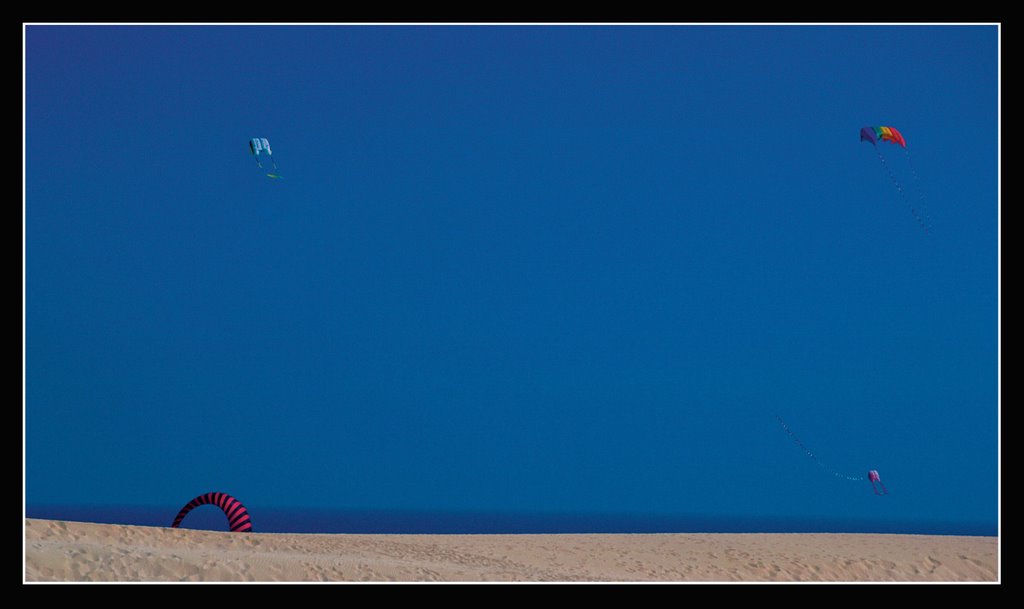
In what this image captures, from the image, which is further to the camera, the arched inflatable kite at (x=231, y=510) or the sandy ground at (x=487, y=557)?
the arched inflatable kite at (x=231, y=510)

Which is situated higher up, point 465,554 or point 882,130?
point 882,130

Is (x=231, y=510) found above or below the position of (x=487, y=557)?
above

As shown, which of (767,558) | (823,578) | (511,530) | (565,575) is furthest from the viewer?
(511,530)

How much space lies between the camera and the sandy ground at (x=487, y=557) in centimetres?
1010

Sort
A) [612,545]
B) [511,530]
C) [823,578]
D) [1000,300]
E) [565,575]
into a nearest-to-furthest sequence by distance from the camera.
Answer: [1000,300], [565,575], [823,578], [612,545], [511,530]

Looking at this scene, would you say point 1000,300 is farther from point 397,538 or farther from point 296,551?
point 397,538

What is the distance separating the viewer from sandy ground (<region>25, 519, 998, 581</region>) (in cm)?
1010

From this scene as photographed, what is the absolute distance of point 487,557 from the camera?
13.6 meters

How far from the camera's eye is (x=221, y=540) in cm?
1244

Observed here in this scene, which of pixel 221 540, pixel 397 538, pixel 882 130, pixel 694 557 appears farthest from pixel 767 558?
pixel 221 540

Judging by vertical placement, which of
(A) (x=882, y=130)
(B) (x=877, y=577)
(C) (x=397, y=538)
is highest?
(A) (x=882, y=130)

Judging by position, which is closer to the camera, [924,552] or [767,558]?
[767,558]

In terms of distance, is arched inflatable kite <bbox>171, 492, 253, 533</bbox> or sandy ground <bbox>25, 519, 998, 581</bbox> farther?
arched inflatable kite <bbox>171, 492, 253, 533</bbox>

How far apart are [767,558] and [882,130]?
643 centimetres
